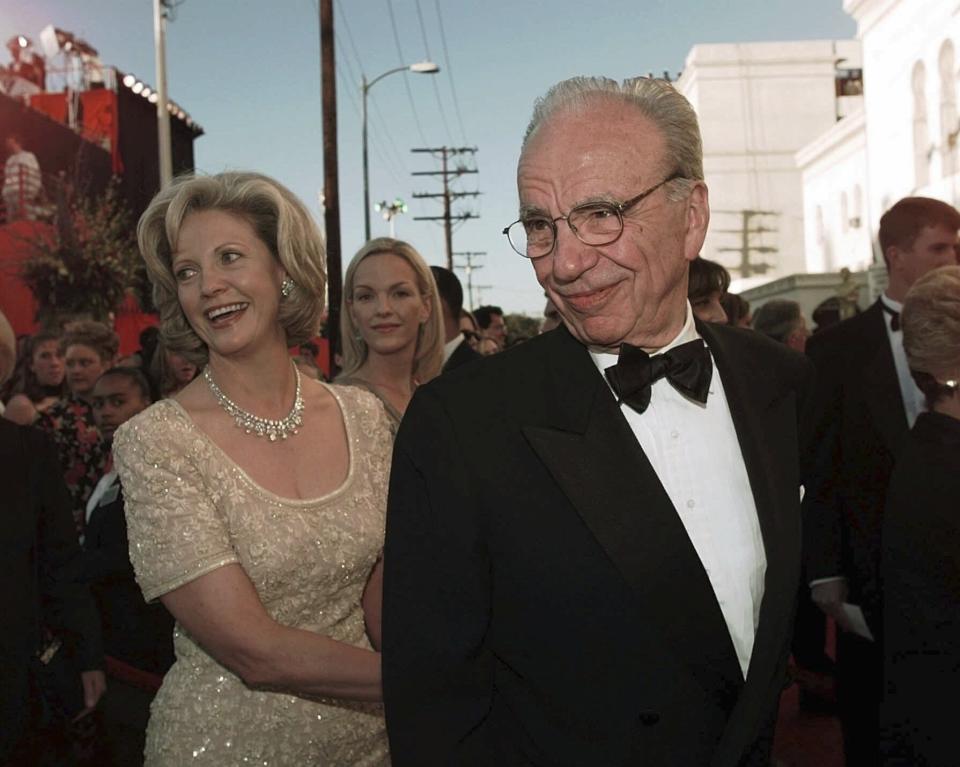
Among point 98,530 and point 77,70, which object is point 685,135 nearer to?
point 98,530

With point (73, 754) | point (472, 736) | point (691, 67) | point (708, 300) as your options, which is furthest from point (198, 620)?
point (691, 67)

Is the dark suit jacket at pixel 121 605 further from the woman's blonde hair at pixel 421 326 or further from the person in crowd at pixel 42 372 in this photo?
the person in crowd at pixel 42 372

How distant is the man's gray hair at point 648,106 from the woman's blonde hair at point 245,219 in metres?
0.99

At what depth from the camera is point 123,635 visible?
346 centimetres

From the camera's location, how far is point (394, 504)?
1712 millimetres

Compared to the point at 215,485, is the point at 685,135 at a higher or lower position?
higher

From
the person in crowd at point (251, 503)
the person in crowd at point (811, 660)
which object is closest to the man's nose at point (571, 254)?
the person in crowd at point (251, 503)

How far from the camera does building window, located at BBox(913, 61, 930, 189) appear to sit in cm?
3009

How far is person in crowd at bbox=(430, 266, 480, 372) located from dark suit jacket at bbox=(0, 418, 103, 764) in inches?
106

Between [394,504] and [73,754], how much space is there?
2.66 meters

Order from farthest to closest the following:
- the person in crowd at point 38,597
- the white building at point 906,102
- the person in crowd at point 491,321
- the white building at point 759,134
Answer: the white building at point 759,134 < the white building at point 906,102 < the person in crowd at point 491,321 < the person in crowd at point 38,597

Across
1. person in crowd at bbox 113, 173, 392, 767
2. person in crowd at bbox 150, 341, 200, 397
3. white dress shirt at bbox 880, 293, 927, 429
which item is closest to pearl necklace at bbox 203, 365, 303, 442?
person in crowd at bbox 113, 173, 392, 767

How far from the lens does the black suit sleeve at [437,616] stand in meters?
1.64

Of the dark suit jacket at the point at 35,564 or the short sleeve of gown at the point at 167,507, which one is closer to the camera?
the short sleeve of gown at the point at 167,507
